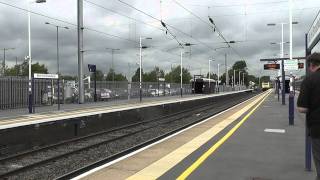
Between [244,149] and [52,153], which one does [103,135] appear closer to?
[52,153]

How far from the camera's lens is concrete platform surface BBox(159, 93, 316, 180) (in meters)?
8.49

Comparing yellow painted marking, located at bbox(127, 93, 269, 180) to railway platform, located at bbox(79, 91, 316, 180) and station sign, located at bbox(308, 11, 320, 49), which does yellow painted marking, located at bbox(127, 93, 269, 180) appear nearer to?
railway platform, located at bbox(79, 91, 316, 180)

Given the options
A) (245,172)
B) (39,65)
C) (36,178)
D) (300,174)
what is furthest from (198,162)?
(39,65)

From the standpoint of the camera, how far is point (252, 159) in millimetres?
10164

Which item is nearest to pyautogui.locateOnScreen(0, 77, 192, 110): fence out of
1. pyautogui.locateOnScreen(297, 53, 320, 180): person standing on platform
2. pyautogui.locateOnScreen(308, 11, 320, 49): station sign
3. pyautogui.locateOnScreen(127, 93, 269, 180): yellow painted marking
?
pyautogui.locateOnScreen(308, 11, 320, 49): station sign

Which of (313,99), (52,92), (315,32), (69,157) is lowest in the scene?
(69,157)

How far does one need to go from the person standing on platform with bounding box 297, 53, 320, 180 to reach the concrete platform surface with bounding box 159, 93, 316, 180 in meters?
2.35

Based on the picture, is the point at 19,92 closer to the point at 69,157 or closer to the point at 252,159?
the point at 69,157

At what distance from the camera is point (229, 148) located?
11.8 metres

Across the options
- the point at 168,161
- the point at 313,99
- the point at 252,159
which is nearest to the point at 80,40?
the point at 168,161

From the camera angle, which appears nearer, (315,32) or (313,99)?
(313,99)

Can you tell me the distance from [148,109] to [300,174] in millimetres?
17980

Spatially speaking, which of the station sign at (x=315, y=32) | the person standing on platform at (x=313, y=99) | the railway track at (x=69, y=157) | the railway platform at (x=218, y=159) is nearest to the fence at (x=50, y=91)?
the railway track at (x=69, y=157)

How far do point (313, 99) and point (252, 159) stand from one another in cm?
429
